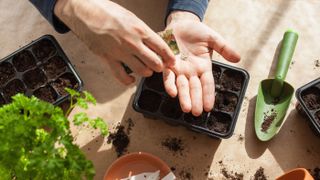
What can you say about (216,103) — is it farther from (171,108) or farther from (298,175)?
(298,175)

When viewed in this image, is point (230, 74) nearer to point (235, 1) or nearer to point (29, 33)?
point (235, 1)

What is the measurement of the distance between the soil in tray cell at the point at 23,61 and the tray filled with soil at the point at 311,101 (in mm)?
954

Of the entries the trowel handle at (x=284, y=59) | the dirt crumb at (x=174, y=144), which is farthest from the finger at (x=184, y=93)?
the trowel handle at (x=284, y=59)

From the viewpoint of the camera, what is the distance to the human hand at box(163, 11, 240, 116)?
3.94ft

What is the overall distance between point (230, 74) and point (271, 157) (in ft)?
1.06

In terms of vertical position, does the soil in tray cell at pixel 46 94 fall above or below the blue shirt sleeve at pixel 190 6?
below

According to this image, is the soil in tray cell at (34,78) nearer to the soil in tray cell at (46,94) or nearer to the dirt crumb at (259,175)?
the soil in tray cell at (46,94)

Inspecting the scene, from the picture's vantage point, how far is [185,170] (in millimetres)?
1312

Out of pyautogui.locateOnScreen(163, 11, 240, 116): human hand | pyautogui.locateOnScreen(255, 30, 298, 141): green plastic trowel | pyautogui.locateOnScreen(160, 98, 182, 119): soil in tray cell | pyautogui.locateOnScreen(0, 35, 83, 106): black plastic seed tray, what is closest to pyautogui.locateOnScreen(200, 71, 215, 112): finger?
pyautogui.locateOnScreen(163, 11, 240, 116): human hand

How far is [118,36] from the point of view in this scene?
1127 mm

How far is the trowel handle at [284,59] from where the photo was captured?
133cm

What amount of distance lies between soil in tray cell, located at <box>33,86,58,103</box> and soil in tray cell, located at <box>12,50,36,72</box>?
0.10 metres

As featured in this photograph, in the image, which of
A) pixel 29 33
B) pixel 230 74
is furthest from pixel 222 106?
pixel 29 33

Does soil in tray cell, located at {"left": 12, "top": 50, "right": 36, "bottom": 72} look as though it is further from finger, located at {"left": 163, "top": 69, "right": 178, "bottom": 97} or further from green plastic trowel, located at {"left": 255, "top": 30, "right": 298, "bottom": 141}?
green plastic trowel, located at {"left": 255, "top": 30, "right": 298, "bottom": 141}
